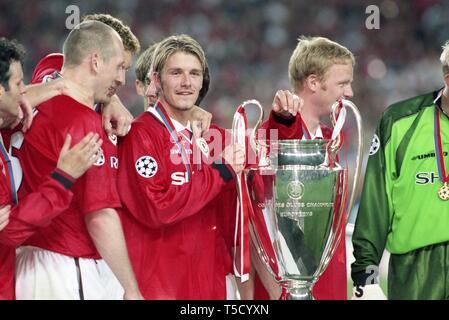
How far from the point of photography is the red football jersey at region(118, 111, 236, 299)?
2.66m

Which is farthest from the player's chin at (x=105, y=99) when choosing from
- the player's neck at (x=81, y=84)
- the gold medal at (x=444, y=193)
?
the gold medal at (x=444, y=193)

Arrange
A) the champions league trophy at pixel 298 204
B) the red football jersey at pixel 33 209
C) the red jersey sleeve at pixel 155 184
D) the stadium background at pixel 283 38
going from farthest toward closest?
the stadium background at pixel 283 38 < the red jersey sleeve at pixel 155 184 < the red football jersey at pixel 33 209 < the champions league trophy at pixel 298 204

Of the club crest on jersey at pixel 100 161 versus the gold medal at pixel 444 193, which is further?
the gold medal at pixel 444 193

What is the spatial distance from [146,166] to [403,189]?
0.97 meters

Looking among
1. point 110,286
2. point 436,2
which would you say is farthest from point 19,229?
point 436,2

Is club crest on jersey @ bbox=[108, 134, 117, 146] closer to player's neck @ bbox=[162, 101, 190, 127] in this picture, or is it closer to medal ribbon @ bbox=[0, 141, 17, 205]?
player's neck @ bbox=[162, 101, 190, 127]

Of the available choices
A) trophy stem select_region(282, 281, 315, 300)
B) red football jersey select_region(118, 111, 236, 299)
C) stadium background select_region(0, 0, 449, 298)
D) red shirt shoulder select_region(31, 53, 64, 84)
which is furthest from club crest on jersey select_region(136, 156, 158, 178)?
stadium background select_region(0, 0, 449, 298)

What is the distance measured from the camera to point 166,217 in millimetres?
2662

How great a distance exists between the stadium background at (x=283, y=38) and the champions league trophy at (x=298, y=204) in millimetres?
2004

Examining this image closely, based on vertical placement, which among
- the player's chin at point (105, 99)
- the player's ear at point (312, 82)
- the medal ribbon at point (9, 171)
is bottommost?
the medal ribbon at point (9, 171)

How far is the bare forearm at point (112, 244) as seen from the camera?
8.58 feet

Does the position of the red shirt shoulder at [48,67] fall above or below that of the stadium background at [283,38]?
below

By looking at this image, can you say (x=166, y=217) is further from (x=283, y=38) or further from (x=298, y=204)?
(x=283, y=38)

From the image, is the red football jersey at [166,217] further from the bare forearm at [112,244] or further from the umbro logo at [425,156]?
the umbro logo at [425,156]
